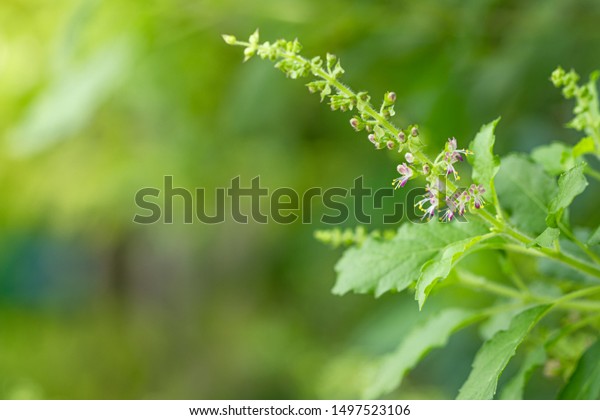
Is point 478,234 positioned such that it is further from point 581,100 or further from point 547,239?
point 581,100

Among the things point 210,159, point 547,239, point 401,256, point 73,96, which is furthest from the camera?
point 210,159

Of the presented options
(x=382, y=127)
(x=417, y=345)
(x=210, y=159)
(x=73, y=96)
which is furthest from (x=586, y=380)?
(x=210, y=159)

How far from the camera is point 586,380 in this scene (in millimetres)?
820

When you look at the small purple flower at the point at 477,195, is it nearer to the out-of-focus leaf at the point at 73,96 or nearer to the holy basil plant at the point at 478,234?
the holy basil plant at the point at 478,234

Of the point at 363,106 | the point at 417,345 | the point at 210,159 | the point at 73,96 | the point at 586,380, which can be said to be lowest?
the point at 586,380

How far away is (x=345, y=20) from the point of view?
200cm

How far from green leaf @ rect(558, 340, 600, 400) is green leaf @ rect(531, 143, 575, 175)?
20 cm

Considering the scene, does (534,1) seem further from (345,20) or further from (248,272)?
(248,272)

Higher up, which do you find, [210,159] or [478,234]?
[210,159]

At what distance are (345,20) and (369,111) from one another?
137 centimetres

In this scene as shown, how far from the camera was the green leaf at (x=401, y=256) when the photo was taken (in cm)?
76

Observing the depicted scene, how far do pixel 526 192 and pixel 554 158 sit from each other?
0.08 meters

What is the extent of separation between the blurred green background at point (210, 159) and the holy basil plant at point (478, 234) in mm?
786
